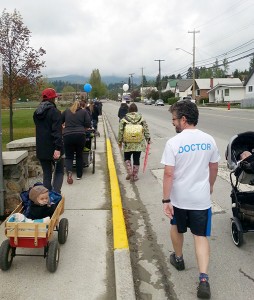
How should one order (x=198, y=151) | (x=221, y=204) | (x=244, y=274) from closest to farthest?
(x=198, y=151) → (x=244, y=274) → (x=221, y=204)

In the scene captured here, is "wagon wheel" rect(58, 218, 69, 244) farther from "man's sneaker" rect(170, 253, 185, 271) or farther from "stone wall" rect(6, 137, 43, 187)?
"stone wall" rect(6, 137, 43, 187)

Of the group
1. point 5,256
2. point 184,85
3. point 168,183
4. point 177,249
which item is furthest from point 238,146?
point 184,85

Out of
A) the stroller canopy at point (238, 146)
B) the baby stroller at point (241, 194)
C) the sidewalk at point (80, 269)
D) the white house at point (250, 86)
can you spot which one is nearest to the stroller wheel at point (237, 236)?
the baby stroller at point (241, 194)

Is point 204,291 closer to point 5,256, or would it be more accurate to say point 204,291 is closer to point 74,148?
point 5,256

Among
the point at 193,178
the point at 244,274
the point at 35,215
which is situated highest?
the point at 193,178

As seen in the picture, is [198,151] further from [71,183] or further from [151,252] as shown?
[71,183]

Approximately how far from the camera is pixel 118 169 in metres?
9.66

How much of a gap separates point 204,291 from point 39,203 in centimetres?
193

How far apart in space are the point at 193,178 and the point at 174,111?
2.16ft

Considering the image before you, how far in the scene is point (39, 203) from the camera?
13.5 feet

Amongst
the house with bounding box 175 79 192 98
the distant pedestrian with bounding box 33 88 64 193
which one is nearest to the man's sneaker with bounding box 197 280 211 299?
the distant pedestrian with bounding box 33 88 64 193

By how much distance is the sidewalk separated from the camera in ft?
11.6

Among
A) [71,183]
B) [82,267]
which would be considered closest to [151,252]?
[82,267]

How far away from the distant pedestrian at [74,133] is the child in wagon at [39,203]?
133 inches
